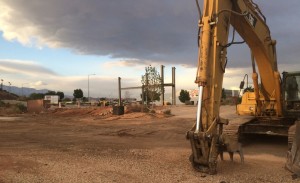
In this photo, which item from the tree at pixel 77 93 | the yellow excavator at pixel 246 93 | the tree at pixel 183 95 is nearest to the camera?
the yellow excavator at pixel 246 93

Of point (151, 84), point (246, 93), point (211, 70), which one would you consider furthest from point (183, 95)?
point (211, 70)

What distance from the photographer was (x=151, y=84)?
49062mm

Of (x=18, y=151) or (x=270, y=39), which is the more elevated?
(x=270, y=39)

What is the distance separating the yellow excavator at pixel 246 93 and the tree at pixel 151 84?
33.4m

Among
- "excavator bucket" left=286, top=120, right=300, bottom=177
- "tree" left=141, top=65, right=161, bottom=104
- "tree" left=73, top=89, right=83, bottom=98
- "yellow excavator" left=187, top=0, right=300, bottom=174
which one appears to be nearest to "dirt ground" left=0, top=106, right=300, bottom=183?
"excavator bucket" left=286, top=120, right=300, bottom=177

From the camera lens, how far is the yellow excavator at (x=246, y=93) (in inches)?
334

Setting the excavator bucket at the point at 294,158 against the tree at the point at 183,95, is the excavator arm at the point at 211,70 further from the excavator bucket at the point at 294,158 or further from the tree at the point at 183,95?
the tree at the point at 183,95

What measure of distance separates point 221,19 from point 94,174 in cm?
450

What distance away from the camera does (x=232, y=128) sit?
13.0 m

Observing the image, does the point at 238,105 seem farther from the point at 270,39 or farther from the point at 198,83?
the point at 198,83

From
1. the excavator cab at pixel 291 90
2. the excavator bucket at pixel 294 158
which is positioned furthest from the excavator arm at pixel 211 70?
the excavator cab at pixel 291 90

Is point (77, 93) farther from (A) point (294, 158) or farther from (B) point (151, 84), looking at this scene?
(A) point (294, 158)

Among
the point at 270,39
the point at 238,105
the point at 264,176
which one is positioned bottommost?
the point at 264,176

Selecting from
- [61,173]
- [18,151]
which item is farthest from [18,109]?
[61,173]
